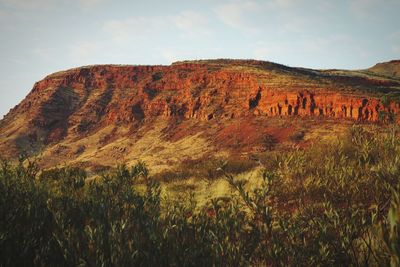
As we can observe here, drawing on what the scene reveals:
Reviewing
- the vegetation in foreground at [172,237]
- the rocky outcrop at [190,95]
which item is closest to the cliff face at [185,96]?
the rocky outcrop at [190,95]

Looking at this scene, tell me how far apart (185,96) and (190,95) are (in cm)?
154

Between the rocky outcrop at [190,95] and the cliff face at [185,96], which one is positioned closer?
the rocky outcrop at [190,95]

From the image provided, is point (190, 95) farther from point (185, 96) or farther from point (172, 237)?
point (172, 237)

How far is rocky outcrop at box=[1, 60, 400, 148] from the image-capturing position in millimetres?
49062

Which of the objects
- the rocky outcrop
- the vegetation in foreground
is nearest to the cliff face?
the rocky outcrop

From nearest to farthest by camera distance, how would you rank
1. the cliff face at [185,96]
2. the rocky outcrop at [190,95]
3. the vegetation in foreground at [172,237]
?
the vegetation in foreground at [172,237]
the rocky outcrop at [190,95]
the cliff face at [185,96]

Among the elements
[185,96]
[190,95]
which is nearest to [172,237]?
[190,95]

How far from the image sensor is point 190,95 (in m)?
67.7

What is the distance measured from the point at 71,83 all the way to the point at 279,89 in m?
58.2

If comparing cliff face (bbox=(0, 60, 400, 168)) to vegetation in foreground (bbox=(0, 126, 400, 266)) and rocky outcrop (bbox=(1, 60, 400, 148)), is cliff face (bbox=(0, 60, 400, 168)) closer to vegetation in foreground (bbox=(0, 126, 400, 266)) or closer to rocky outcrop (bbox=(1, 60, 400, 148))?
rocky outcrop (bbox=(1, 60, 400, 148))

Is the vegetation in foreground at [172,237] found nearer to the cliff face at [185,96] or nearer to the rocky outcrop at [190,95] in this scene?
the rocky outcrop at [190,95]

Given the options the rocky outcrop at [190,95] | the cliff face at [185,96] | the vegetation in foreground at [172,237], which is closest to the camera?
the vegetation in foreground at [172,237]

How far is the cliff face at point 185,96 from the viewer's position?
49250 mm

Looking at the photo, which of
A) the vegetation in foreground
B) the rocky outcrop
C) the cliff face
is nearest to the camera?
the vegetation in foreground
